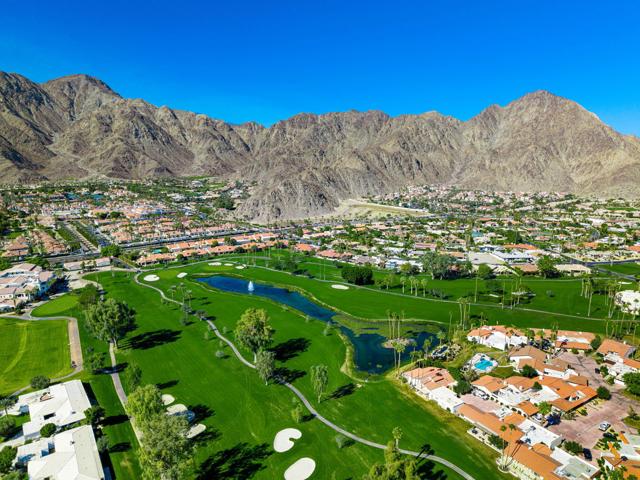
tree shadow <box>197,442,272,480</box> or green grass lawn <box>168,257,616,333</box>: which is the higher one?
green grass lawn <box>168,257,616,333</box>

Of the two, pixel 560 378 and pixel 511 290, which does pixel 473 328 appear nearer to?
pixel 560 378

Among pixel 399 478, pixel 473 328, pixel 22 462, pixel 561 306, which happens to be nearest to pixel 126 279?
pixel 22 462

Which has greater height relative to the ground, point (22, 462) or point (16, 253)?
point (16, 253)

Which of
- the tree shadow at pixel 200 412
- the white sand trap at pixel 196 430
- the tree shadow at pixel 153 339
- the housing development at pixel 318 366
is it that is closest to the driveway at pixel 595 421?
the housing development at pixel 318 366

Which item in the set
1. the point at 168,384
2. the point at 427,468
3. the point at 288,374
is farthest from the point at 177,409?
the point at 427,468

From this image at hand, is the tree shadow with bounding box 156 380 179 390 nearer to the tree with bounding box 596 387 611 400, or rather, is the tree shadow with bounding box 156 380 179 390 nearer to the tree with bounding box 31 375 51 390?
the tree with bounding box 31 375 51 390

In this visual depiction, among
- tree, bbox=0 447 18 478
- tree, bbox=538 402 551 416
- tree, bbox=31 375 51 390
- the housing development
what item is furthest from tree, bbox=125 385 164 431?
tree, bbox=538 402 551 416
